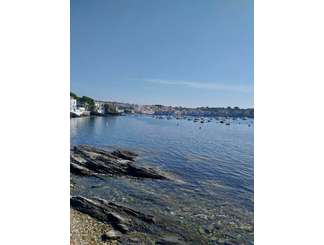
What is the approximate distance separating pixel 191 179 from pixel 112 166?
52.0 inches

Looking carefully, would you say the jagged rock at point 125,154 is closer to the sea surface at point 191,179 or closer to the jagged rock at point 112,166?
the jagged rock at point 112,166

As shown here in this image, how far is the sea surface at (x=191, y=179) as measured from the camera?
3555mm

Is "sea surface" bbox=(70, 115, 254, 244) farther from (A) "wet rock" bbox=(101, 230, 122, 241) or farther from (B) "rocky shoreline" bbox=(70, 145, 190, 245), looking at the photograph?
(A) "wet rock" bbox=(101, 230, 122, 241)

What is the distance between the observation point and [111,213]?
11.5ft

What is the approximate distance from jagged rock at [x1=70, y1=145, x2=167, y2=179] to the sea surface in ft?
Answer: 0.56

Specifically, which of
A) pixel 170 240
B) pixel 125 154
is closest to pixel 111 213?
pixel 170 240

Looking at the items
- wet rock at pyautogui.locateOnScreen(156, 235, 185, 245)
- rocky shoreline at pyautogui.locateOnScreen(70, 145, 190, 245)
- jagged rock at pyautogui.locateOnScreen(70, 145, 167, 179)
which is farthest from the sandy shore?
jagged rock at pyautogui.locateOnScreen(70, 145, 167, 179)

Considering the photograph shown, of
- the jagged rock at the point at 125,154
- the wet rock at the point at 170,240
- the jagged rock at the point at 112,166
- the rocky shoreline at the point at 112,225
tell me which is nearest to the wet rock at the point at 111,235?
the rocky shoreline at the point at 112,225

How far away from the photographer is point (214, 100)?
3.79m

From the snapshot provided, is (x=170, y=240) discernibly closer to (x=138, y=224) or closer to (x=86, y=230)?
(x=138, y=224)

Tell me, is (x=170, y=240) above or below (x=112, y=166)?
below
